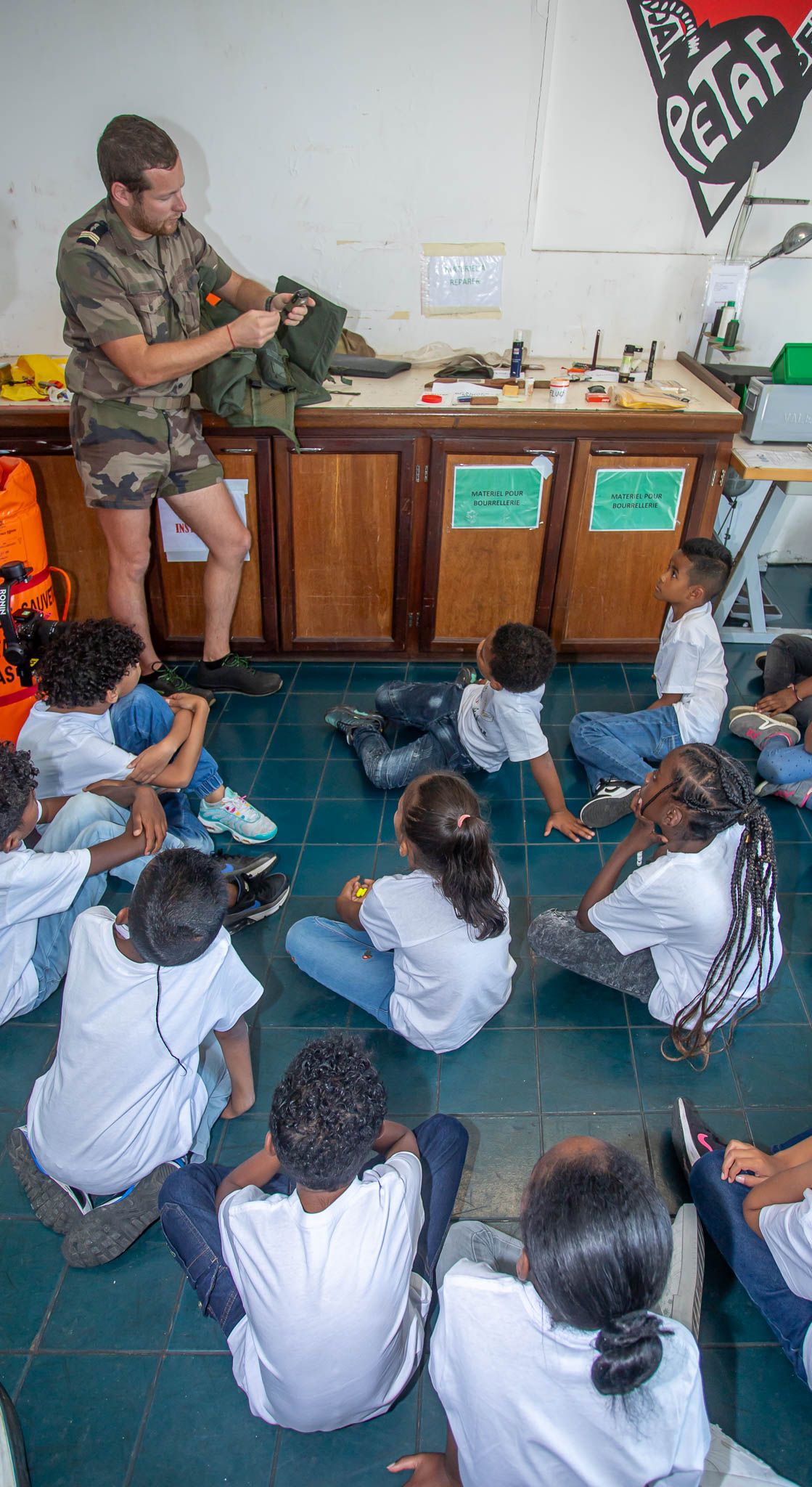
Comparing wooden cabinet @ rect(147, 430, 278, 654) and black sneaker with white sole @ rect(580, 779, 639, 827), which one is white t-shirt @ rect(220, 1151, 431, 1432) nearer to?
black sneaker with white sole @ rect(580, 779, 639, 827)

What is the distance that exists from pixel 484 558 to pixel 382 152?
164cm

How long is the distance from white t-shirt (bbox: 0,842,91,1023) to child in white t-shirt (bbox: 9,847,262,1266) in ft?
0.97

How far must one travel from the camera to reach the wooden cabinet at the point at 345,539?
3424 mm

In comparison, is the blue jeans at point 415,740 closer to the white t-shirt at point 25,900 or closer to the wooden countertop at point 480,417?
the wooden countertop at point 480,417

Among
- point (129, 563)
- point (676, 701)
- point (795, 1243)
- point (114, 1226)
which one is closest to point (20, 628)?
point (129, 563)

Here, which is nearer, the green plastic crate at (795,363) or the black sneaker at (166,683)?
the green plastic crate at (795,363)

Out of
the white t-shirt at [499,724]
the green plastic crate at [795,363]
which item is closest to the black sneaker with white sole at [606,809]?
the white t-shirt at [499,724]

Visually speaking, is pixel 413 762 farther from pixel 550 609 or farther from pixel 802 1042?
pixel 802 1042

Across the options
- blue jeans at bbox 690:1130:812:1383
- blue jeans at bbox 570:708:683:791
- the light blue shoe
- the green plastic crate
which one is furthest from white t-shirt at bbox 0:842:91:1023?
the green plastic crate

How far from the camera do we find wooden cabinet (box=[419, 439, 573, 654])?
3.42 metres

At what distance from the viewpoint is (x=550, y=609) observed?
3.74m

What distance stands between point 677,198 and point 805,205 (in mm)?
517

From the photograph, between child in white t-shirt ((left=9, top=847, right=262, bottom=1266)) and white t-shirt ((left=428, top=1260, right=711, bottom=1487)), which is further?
child in white t-shirt ((left=9, top=847, right=262, bottom=1266))

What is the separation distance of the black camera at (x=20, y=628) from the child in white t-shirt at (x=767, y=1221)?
7.86 feet
